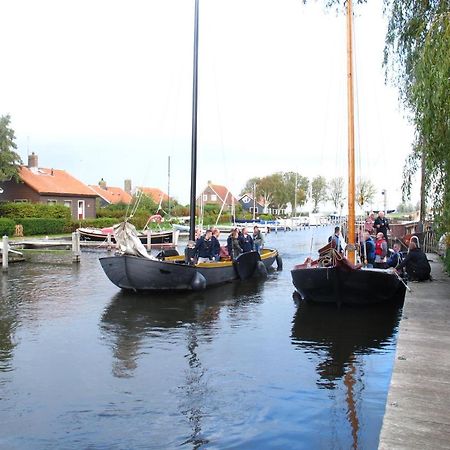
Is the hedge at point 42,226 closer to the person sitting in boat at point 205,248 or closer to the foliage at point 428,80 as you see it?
the person sitting in boat at point 205,248

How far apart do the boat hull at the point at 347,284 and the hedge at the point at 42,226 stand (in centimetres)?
2760

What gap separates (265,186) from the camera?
356 feet

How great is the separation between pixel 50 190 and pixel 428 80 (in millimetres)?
40962

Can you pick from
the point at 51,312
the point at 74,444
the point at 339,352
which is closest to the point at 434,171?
the point at 339,352

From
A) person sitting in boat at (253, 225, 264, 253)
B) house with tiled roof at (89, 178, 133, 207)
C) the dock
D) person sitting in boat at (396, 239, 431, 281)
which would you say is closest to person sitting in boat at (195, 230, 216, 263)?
person sitting in boat at (253, 225, 264, 253)

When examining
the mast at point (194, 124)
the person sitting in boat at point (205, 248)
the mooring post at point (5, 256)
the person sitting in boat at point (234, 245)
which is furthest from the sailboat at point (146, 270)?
the mooring post at point (5, 256)

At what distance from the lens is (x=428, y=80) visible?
8.62 m

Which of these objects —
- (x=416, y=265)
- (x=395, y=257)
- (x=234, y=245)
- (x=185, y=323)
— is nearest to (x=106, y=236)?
(x=234, y=245)

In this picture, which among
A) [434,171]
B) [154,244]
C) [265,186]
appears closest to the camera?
[434,171]

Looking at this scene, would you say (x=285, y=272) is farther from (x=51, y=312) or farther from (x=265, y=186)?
(x=265, y=186)

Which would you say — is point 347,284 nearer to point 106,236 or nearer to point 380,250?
point 380,250

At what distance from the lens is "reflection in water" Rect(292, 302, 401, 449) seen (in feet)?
26.1

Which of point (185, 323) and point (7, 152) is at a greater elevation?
point (7, 152)

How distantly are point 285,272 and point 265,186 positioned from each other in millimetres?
85985
